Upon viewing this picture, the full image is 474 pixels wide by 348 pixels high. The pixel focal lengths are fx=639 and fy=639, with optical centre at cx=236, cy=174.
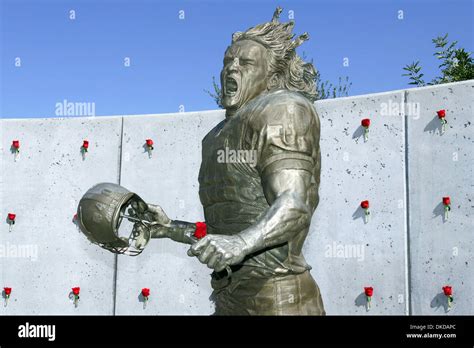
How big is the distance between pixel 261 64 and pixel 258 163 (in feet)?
1.57

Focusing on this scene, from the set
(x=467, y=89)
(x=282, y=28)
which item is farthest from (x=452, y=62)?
(x=282, y=28)

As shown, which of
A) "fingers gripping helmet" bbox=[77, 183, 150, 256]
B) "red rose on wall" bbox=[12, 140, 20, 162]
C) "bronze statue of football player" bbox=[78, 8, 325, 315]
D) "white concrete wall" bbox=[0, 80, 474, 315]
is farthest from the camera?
"red rose on wall" bbox=[12, 140, 20, 162]

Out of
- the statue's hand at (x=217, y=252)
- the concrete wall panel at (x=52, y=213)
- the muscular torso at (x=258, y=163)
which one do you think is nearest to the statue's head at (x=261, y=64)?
the muscular torso at (x=258, y=163)

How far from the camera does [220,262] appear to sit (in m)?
1.84

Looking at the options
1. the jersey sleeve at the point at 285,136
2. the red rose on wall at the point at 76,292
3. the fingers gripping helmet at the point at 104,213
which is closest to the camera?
the jersey sleeve at the point at 285,136

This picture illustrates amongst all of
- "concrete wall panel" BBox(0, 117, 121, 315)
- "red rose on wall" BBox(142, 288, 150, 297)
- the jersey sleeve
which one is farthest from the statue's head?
"concrete wall panel" BBox(0, 117, 121, 315)

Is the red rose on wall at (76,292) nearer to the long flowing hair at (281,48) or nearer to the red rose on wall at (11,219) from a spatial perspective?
the red rose on wall at (11,219)

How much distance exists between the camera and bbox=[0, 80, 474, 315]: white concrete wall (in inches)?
205

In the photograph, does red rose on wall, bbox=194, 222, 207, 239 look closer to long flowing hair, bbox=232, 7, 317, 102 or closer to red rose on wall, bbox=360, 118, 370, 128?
long flowing hair, bbox=232, 7, 317, 102

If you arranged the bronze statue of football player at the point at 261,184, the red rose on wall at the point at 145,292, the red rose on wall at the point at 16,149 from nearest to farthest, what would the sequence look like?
the bronze statue of football player at the point at 261,184
the red rose on wall at the point at 145,292
the red rose on wall at the point at 16,149

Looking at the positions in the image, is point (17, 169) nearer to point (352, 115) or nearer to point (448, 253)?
point (352, 115)

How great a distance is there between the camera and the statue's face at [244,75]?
246 centimetres

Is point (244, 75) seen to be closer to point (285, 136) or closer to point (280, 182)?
point (285, 136)

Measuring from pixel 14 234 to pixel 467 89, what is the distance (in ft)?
14.7
